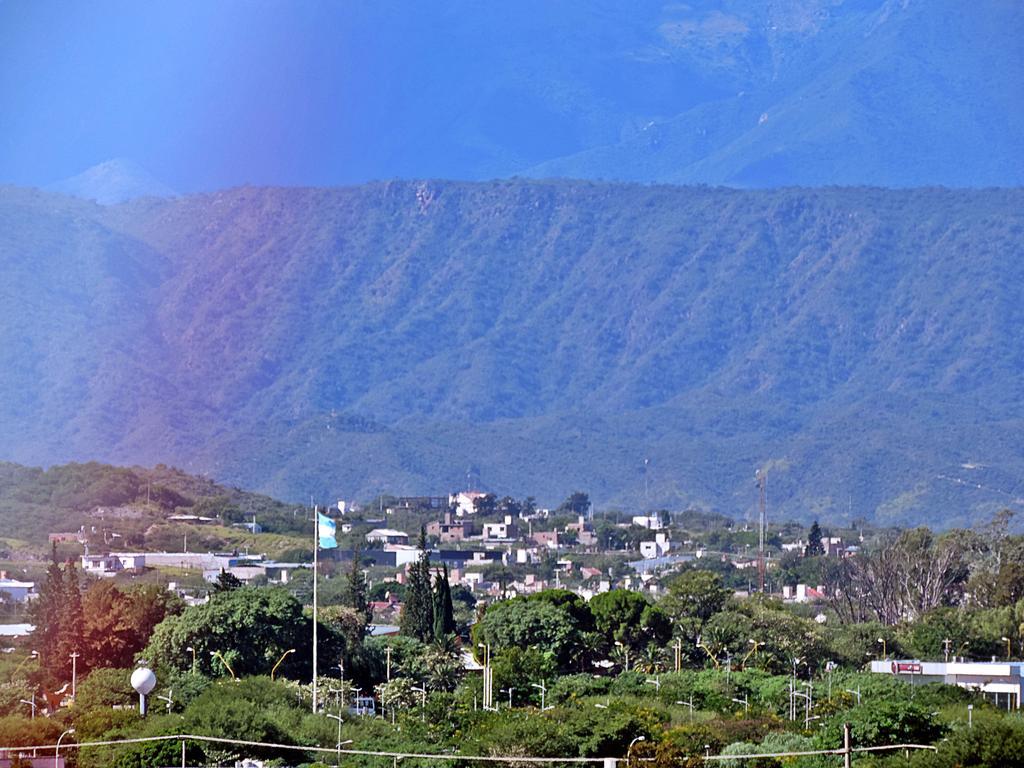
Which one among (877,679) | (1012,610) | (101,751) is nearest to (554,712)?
(101,751)

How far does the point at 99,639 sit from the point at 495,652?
20.4 meters

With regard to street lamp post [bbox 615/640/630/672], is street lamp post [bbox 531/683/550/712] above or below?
below

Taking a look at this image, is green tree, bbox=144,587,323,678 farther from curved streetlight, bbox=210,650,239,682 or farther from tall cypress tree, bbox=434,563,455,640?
tall cypress tree, bbox=434,563,455,640

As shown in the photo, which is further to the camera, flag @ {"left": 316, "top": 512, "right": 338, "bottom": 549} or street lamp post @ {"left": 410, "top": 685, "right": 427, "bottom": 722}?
flag @ {"left": 316, "top": 512, "right": 338, "bottom": 549}

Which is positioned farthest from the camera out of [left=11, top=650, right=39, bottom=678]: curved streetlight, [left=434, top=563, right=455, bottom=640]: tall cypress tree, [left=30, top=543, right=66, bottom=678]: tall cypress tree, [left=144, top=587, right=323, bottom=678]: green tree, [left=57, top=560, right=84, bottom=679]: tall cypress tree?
[left=434, top=563, right=455, bottom=640]: tall cypress tree

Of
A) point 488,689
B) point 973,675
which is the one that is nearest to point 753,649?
point 973,675

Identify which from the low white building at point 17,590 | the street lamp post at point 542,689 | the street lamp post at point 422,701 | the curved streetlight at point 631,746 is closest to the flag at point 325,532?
the street lamp post at point 422,701

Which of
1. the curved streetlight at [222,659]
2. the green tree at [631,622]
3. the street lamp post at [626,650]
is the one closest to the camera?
the curved streetlight at [222,659]

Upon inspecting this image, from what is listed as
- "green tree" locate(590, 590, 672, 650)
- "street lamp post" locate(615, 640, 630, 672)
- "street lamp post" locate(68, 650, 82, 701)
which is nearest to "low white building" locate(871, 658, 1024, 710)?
"green tree" locate(590, 590, 672, 650)

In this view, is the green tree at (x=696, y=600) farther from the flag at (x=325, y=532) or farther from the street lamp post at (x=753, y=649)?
the flag at (x=325, y=532)

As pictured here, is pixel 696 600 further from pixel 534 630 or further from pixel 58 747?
pixel 58 747

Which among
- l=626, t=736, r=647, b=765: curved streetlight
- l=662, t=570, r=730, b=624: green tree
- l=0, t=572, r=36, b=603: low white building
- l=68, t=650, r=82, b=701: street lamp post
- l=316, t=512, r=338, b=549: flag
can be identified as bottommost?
l=626, t=736, r=647, b=765: curved streetlight

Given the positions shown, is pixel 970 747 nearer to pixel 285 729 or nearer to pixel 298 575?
pixel 285 729

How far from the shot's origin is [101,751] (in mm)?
73062
